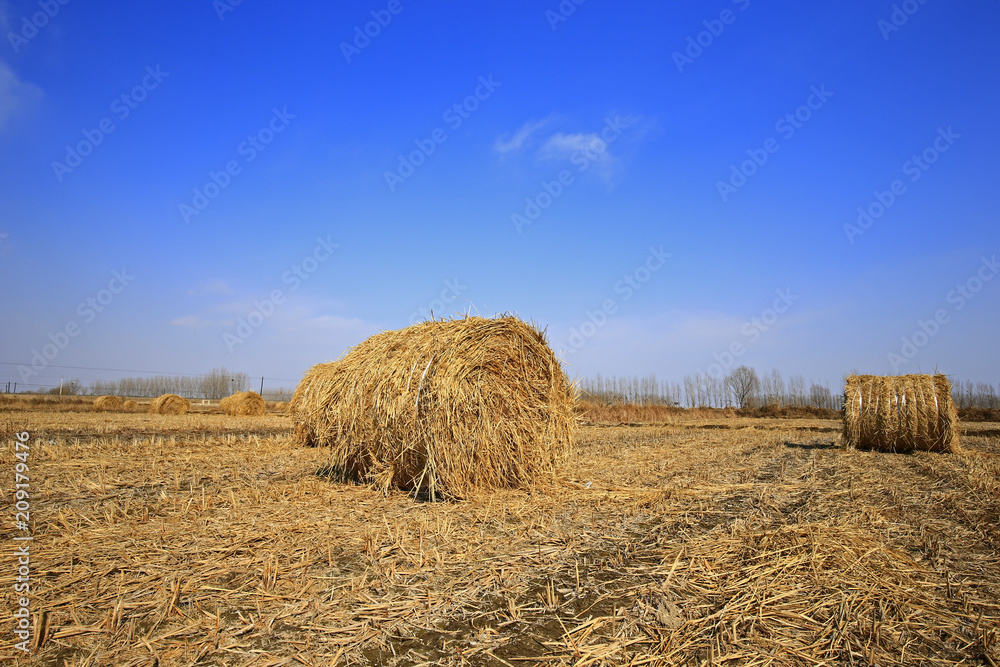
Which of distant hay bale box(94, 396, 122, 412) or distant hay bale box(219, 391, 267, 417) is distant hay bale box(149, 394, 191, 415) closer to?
distant hay bale box(219, 391, 267, 417)

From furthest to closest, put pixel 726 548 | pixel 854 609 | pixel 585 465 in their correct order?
pixel 585 465
pixel 726 548
pixel 854 609

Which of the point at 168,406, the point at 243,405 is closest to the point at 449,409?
the point at 243,405

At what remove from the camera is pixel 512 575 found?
3.58m

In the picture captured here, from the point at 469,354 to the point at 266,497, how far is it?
280 centimetres

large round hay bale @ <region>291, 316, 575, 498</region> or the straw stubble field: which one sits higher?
large round hay bale @ <region>291, 316, 575, 498</region>

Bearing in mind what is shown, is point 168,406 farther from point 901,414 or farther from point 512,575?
point 901,414

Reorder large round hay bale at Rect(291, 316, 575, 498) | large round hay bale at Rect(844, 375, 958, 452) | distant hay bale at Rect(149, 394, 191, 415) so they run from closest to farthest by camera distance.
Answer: large round hay bale at Rect(291, 316, 575, 498)
large round hay bale at Rect(844, 375, 958, 452)
distant hay bale at Rect(149, 394, 191, 415)

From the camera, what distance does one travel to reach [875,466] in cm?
917

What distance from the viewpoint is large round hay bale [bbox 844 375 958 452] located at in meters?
11.5

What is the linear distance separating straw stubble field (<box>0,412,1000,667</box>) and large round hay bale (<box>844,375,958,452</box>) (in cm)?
571

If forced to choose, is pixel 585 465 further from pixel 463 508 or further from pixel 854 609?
pixel 854 609

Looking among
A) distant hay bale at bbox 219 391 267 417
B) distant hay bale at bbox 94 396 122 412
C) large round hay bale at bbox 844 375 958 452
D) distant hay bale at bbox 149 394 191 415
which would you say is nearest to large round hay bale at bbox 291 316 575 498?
large round hay bale at bbox 844 375 958 452

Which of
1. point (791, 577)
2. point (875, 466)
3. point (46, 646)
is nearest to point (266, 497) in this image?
point (46, 646)

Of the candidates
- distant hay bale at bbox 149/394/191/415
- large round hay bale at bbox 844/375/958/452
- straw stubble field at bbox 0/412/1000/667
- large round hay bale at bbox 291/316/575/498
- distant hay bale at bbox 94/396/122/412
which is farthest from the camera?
distant hay bale at bbox 94/396/122/412
